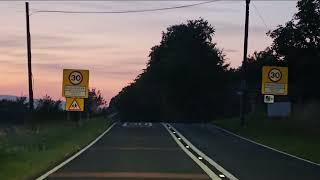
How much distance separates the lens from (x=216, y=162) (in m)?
25.9

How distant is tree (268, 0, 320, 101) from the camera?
53.8 metres

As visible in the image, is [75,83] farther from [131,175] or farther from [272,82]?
[131,175]

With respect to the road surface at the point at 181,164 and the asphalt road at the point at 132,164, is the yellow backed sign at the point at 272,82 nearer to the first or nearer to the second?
the road surface at the point at 181,164

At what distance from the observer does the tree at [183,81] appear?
4670 inches

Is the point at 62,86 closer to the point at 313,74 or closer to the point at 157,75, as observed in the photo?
the point at 313,74

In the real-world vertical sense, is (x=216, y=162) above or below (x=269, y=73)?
below

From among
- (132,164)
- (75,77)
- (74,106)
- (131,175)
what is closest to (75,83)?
(75,77)

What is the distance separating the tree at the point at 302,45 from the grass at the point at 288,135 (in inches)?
115

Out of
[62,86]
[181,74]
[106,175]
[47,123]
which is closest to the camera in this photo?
[106,175]

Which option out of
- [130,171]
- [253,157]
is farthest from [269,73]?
[130,171]

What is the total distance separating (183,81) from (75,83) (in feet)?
243

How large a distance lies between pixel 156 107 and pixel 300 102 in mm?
64453

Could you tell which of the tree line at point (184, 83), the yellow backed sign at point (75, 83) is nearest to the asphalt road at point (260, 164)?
the yellow backed sign at point (75, 83)

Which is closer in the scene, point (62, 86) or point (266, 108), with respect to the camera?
point (62, 86)
